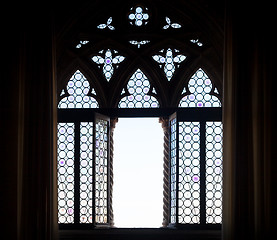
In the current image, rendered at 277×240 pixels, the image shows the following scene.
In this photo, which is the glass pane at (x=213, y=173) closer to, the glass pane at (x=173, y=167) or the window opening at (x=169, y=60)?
the glass pane at (x=173, y=167)

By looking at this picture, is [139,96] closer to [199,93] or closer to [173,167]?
[199,93]

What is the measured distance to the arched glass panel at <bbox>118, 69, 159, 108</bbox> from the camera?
834 cm

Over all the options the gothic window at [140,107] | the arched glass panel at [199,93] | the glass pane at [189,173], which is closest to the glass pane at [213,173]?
the gothic window at [140,107]

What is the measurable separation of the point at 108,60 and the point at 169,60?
2.90ft

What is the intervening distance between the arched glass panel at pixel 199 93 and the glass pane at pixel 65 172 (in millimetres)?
1646

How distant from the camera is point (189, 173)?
25.9 feet

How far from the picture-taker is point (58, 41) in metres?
8.06

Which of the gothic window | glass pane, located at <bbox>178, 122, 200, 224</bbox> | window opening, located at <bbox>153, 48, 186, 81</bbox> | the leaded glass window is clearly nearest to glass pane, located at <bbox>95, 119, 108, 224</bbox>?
the gothic window
